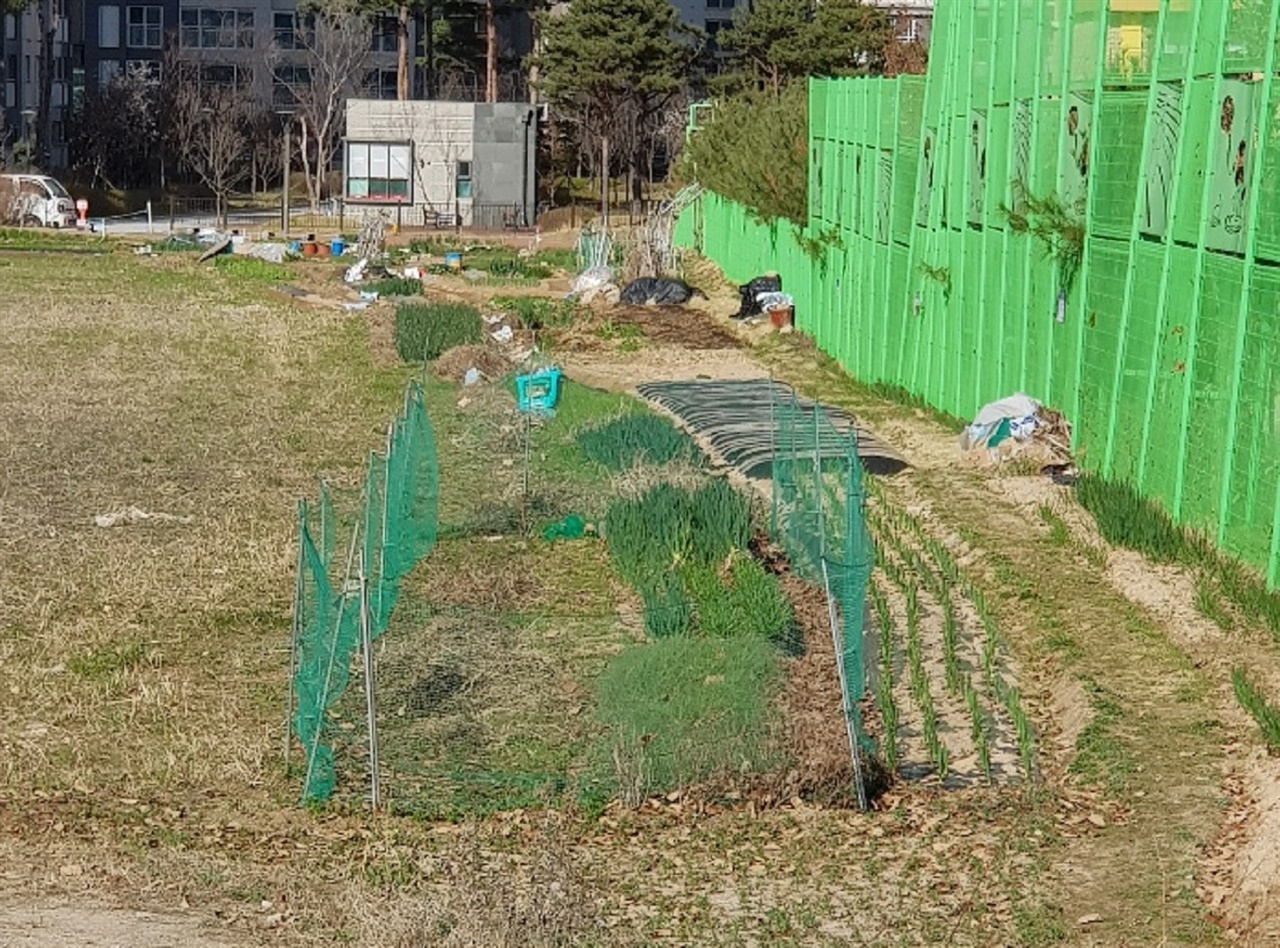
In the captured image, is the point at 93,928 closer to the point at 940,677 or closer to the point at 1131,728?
the point at 1131,728

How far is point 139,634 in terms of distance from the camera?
504 inches

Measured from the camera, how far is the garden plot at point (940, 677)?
34.3ft

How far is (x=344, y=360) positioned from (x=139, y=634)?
1609 cm

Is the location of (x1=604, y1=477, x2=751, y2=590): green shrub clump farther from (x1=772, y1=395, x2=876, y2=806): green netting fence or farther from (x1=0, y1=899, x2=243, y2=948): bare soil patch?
(x1=0, y1=899, x2=243, y2=948): bare soil patch

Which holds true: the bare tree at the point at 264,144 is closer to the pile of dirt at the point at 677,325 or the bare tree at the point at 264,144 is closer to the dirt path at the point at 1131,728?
the pile of dirt at the point at 677,325

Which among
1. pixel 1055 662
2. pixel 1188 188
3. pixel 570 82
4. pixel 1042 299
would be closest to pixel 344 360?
pixel 1042 299

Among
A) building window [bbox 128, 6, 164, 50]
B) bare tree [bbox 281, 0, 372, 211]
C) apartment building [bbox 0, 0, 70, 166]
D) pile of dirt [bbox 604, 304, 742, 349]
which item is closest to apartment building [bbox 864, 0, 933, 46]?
bare tree [bbox 281, 0, 372, 211]

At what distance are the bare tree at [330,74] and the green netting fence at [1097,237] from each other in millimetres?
48736

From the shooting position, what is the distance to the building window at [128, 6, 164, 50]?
3346 inches

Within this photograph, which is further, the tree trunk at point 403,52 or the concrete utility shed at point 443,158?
the tree trunk at point 403,52

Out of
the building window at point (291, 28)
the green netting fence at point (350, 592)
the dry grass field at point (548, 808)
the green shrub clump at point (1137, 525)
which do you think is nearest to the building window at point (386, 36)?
the building window at point (291, 28)

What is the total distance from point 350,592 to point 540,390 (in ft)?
34.5

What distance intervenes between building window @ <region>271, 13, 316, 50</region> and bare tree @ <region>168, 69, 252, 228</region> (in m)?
4.36

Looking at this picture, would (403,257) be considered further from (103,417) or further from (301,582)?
(301,582)
